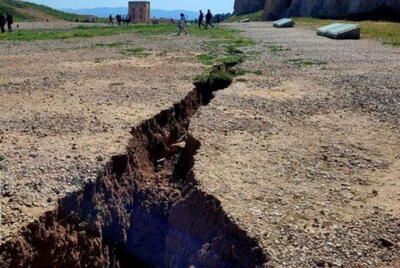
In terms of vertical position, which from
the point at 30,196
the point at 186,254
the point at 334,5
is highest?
the point at 334,5

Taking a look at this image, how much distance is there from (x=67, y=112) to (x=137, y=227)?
13.7ft

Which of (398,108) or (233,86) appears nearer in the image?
(398,108)

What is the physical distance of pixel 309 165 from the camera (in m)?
7.26

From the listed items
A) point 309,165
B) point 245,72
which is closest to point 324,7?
point 245,72

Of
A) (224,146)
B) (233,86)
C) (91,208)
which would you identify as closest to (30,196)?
(91,208)

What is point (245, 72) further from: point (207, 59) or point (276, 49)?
point (276, 49)

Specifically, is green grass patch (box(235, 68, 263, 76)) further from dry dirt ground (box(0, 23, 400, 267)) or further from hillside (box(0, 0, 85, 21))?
hillside (box(0, 0, 85, 21))

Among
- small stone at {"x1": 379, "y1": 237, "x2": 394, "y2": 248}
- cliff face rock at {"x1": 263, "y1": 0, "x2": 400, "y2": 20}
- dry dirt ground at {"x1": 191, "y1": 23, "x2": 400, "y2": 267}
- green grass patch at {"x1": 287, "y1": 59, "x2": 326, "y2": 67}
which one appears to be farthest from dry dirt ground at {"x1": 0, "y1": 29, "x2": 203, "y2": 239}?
cliff face rock at {"x1": 263, "y1": 0, "x2": 400, "y2": 20}

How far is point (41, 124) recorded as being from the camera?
930 cm

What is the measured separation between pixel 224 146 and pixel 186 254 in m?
2.58

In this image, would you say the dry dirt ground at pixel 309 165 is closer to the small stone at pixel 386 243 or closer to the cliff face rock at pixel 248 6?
the small stone at pixel 386 243

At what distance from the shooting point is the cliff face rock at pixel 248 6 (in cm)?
9025

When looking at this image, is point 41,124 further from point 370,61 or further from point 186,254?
point 370,61

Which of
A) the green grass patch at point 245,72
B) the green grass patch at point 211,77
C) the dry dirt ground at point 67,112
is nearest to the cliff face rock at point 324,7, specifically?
the dry dirt ground at point 67,112
